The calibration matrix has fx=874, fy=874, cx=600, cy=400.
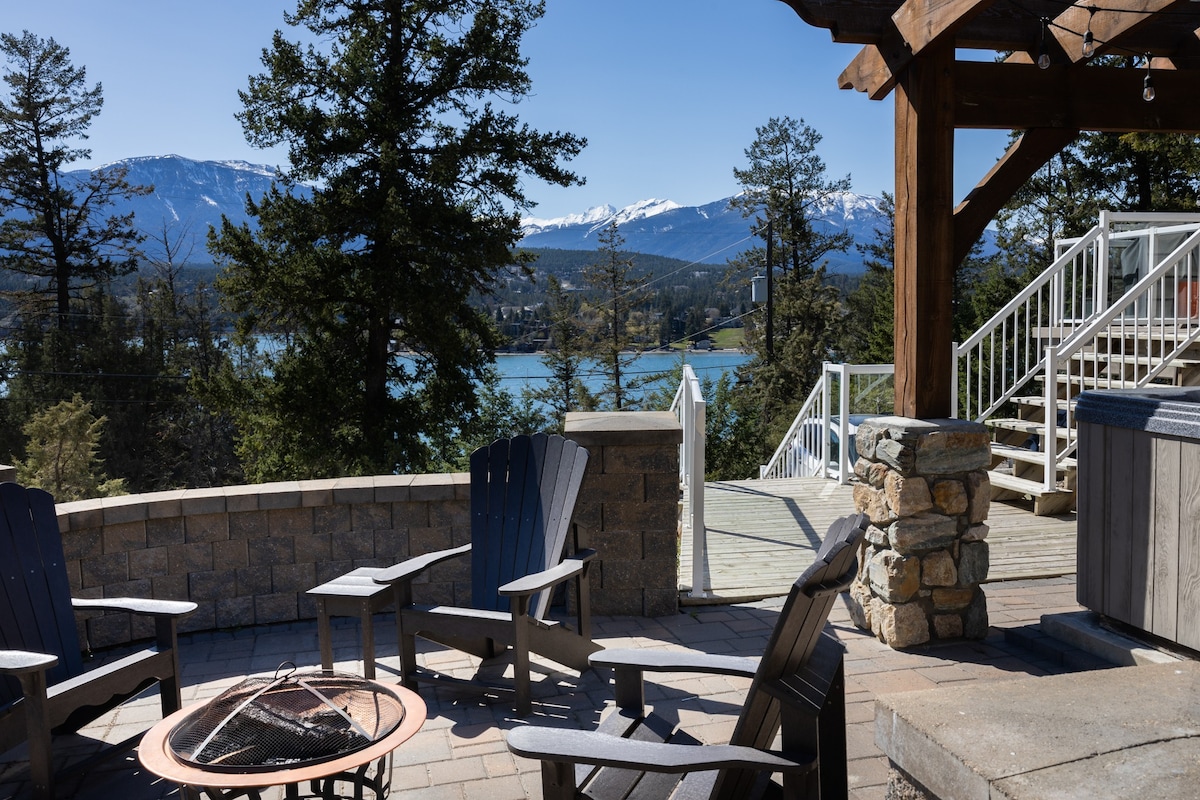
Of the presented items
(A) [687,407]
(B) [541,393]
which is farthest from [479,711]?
(B) [541,393]

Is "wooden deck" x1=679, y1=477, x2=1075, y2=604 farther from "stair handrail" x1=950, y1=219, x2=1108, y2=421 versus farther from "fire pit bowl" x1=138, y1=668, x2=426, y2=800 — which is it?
"fire pit bowl" x1=138, y1=668, x2=426, y2=800

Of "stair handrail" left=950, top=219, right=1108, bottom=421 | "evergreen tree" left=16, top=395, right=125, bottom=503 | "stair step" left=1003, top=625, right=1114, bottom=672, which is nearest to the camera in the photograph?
"stair step" left=1003, top=625, right=1114, bottom=672

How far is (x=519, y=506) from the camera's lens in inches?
154

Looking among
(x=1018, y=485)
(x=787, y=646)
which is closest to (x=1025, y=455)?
(x=1018, y=485)

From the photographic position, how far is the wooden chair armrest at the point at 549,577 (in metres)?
3.23

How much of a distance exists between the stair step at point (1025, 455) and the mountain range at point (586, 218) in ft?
43.6

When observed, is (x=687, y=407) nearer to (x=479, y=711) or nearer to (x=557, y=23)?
(x=479, y=711)

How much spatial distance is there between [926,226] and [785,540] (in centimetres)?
285

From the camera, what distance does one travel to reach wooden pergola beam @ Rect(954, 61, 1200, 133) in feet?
13.6

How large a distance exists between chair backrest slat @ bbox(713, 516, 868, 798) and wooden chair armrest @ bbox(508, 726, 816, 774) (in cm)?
13

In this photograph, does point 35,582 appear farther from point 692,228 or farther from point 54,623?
point 692,228

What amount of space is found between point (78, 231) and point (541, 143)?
15979mm

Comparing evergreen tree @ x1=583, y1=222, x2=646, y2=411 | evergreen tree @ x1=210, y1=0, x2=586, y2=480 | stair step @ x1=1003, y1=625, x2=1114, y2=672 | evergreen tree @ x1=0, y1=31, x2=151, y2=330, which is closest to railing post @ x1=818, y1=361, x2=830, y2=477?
stair step @ x1=1003, y1=625, x2=1114, y2=672

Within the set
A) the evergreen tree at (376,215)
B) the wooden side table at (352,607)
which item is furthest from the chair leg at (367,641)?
the evergreen tree at (376,215)
